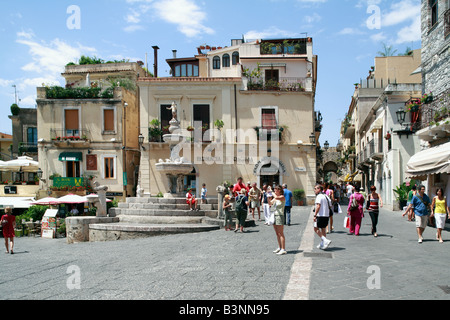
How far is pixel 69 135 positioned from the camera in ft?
95.7

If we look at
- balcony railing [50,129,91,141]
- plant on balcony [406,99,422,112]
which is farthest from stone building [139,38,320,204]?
plant on balcony [406,99,422,112]

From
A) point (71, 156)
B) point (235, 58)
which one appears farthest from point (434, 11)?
point (71, 156)

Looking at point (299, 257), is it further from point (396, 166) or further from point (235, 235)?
point (396, 166)

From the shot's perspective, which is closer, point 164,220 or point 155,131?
point 164,220

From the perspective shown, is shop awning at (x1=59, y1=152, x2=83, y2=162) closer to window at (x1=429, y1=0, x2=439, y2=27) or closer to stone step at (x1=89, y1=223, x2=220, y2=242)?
stone step at (x1=89, y1=223, x2=220, y2=242)

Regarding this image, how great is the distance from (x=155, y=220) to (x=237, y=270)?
7.54 metres

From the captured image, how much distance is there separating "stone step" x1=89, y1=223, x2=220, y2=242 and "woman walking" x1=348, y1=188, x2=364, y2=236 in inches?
188

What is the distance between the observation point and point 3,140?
41.6m

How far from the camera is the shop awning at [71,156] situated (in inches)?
1126

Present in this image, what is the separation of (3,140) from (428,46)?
40.8 m

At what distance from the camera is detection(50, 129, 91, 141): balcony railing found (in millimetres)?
28734

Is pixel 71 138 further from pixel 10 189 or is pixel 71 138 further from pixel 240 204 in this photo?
pixel 240 204

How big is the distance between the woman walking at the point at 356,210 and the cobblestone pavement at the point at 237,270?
1.82ft

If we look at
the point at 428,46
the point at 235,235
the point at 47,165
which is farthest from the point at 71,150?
the point at 428,46
